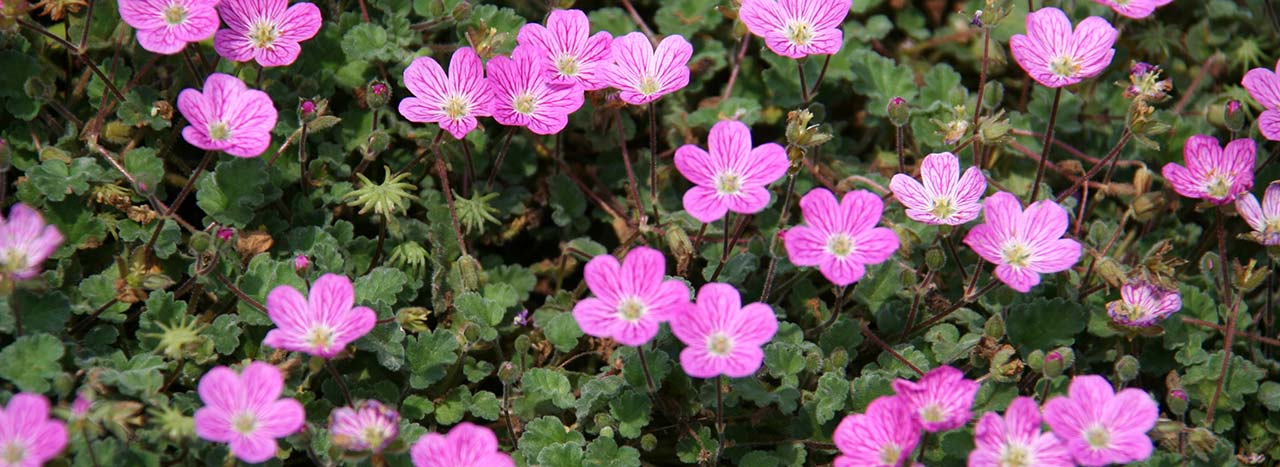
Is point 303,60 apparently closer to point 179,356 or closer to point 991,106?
point 179,356

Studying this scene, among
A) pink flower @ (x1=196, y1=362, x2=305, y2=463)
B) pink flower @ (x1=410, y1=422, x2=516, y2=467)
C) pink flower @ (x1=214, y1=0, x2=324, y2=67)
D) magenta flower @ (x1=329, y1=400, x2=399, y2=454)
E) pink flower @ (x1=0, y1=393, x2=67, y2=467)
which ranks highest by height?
pink flower @ (x1=214, y1=0, x2=324, y2=67)

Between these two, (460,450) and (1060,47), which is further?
(1060,47)

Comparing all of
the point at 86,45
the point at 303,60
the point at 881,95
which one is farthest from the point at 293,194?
the point at 881,95

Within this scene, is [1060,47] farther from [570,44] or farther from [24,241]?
[24,241]

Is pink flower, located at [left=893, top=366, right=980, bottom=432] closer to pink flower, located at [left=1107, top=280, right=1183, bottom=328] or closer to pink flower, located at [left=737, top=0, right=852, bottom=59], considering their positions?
pink flower, located at [left=1107, top=280, right=1183, bottom=328]

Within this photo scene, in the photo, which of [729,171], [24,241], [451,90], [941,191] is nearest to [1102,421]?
[941,191]

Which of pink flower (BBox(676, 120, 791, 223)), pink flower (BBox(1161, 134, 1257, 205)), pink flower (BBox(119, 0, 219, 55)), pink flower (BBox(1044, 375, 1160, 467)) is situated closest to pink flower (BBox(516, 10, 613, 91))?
pink flower (BBox(676, 120, 791, 223))
